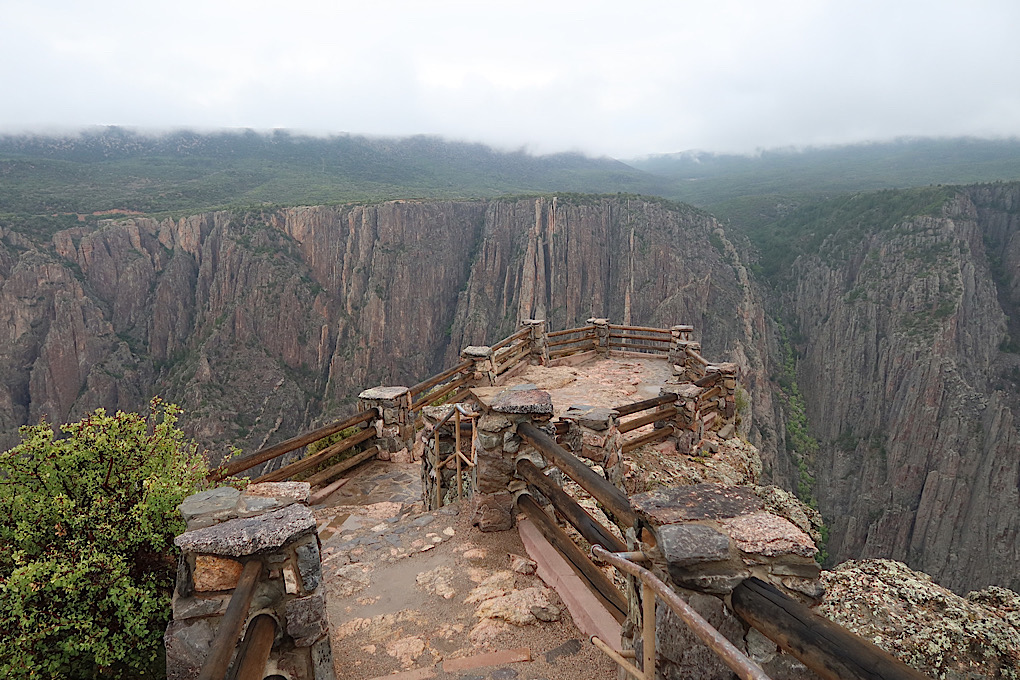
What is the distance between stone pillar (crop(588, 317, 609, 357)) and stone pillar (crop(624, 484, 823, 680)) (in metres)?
13.5

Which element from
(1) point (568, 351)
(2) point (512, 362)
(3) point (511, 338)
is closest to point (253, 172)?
(1) point (568, 351)

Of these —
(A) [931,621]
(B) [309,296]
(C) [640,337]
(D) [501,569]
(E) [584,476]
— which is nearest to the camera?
(E) [584,476]

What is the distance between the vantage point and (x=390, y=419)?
9.04m

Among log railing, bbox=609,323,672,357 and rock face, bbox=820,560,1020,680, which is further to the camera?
log railing, bbox=609,323,672,357

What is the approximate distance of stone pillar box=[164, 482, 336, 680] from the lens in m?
2.39

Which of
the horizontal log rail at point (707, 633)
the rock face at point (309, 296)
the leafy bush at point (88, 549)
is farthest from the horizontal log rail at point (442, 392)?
the rock face at point (309, 296)

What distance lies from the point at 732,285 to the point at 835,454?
19.1 metres

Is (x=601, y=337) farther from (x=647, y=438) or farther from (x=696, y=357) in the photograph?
(x=647, y=438)

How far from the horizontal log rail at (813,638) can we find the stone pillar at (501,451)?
2.70m

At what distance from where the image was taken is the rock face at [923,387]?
33.8 meters

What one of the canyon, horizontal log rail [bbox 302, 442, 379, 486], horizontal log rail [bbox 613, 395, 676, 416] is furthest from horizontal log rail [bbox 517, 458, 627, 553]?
the canyon

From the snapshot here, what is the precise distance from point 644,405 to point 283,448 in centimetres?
602

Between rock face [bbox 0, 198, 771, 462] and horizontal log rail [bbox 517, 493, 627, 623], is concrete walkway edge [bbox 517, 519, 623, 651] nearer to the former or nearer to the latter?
horizontal log rail [bbox 517, 493, 627, 623]

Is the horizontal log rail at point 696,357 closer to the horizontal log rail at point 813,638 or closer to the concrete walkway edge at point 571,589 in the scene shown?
the concrete walkway edge at point 571,589
